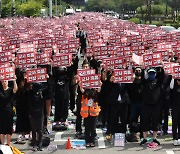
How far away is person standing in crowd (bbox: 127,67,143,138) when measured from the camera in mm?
11352

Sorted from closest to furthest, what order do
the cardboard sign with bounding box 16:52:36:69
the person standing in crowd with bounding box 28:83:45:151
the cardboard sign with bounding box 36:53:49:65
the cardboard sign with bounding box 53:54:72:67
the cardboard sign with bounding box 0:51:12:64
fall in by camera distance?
the person standing in crowd with bounding box 28:83:45:151 → the cardboard sign with bounding box 16:52:36:69 → the cardboard sign with bounding box 53:54:72:67 → the cardboard sign with bounding box 36:53:49:65 → the cardboard sign with bounding box 0:51:12:64

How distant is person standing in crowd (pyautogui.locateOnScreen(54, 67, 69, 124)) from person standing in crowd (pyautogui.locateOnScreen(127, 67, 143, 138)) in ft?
6.65

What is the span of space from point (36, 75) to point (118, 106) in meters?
2.09

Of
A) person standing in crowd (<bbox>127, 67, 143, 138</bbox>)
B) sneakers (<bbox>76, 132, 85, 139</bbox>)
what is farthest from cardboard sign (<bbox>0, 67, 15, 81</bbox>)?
person standing in crowd (<bbox>127, 67, 143, 138</bbox>)

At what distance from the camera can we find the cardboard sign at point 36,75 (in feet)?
34.1

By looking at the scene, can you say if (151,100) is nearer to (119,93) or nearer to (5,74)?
(119,93)

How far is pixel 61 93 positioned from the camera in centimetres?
1250

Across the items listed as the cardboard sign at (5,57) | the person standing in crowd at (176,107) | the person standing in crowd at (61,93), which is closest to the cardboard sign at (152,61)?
the person standing in crowd at (176,107)

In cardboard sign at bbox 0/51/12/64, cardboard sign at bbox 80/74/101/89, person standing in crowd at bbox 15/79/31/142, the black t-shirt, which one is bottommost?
person standing in crowd at bbox 15/79/31/142

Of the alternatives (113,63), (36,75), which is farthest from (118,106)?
(36,75)

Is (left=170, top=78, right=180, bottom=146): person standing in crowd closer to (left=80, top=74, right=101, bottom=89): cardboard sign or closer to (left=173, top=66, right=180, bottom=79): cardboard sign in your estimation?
(left=173, top=66, right=180, bottom=79): cardboard sign

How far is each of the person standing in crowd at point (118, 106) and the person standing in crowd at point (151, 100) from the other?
1.49 ft

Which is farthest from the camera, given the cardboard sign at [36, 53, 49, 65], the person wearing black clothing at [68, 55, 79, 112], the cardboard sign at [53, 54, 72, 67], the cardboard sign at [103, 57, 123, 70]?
the person wearing black clothing at [68, 55, 79, 112]

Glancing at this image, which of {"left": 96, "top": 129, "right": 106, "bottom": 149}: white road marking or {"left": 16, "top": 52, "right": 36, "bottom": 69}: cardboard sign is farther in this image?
{"left": 16, "top": 52, "right": 36, "bottom": 69}: cardboard sign
